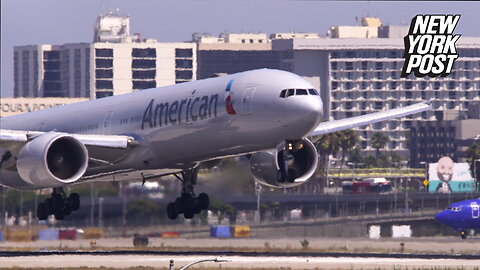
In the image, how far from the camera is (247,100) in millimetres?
69062

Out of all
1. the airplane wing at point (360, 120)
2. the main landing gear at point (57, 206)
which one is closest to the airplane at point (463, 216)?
the airplane wing at point (360, 120)

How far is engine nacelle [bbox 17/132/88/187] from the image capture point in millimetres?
71188

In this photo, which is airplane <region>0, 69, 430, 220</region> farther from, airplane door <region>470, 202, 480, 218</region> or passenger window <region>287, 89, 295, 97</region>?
airplane door <region>470, 202, 480, 218</region>

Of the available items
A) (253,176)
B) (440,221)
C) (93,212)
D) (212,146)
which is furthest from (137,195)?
(440,221)

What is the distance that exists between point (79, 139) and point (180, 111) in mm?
5515

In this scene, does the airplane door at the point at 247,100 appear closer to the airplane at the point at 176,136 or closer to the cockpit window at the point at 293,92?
the airplane at the point at 176,136

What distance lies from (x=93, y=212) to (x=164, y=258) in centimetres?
662

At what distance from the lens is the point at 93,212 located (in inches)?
3654

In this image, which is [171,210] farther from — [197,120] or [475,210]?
[475,210]

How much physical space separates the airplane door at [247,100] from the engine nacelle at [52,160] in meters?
9.17

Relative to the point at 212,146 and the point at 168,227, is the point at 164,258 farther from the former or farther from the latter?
the point at 212,146

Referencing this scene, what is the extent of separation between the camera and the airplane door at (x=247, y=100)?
6894 cm

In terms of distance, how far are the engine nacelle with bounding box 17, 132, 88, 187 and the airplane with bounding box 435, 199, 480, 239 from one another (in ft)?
181

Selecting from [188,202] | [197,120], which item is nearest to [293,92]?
[197,120]
